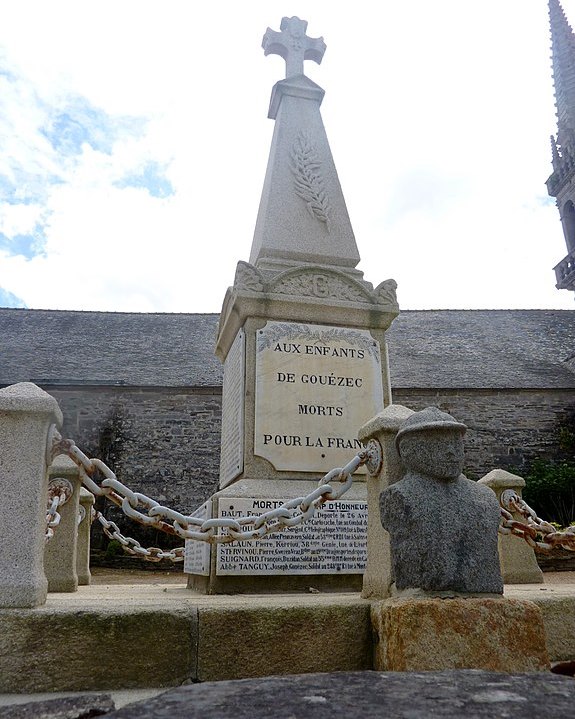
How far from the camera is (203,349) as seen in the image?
72.4 ft

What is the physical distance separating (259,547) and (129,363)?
56.1 feet

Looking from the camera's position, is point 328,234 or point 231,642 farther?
point 328,234

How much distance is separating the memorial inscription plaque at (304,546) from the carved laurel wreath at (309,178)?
323cm

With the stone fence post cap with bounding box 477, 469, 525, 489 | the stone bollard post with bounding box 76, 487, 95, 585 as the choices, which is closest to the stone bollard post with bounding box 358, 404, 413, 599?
the stone fence post cap with bounding box 477, 469, 525, 489

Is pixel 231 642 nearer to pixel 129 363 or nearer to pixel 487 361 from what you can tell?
pixel 129 363

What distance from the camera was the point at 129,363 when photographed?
67.2ft

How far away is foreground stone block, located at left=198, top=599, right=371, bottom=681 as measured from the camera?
2566 millimetres

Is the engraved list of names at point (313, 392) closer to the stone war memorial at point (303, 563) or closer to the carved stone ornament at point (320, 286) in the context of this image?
the stone war memorial at point (303, 563)

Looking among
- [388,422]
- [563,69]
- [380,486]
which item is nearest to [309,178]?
[388,422]

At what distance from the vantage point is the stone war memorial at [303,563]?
1875 millimetres

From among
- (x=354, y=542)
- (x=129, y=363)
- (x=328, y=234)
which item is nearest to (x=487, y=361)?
(x=129, y=363)

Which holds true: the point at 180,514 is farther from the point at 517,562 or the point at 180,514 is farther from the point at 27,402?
the point at 517,562

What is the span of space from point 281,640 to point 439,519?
35.8 inches

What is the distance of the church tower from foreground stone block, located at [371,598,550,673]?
31838 mm
